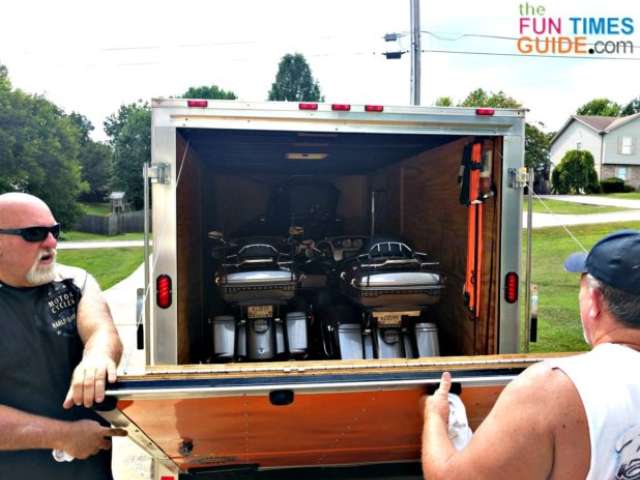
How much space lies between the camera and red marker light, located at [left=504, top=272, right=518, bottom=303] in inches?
126

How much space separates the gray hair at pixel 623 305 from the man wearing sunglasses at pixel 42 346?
5.29ft

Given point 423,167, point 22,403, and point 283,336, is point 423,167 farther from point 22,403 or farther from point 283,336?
point 22,403

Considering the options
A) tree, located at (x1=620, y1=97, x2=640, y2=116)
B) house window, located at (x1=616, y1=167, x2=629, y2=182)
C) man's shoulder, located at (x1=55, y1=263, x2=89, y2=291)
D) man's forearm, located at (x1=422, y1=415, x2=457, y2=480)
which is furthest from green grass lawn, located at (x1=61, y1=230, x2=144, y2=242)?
tree, located at (x1=620, y1=97, x2=640, y2=116)

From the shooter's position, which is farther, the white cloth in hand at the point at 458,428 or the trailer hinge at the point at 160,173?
the trailer hinge at the point at 160,173

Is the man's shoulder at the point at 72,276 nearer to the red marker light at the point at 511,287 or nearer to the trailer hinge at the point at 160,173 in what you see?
the trailer hinge at the point at 160,173

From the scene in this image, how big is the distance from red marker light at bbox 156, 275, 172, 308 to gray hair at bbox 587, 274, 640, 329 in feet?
7.57

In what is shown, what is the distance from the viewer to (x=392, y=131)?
2.98 meters

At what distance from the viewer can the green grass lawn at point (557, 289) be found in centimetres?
724

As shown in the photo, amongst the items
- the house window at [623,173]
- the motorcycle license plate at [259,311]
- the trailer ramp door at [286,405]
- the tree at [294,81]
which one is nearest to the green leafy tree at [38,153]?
the motorcycle license plate at [259,311]

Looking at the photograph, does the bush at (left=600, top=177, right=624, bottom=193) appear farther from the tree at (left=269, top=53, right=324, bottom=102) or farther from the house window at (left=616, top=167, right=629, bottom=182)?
the tree at (left=269, top=53, right=324, bottom=102)

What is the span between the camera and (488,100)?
31.8m

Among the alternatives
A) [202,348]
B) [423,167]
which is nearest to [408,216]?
[423,167]

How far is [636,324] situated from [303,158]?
13.4 ft

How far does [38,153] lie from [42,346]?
77.3 feet
